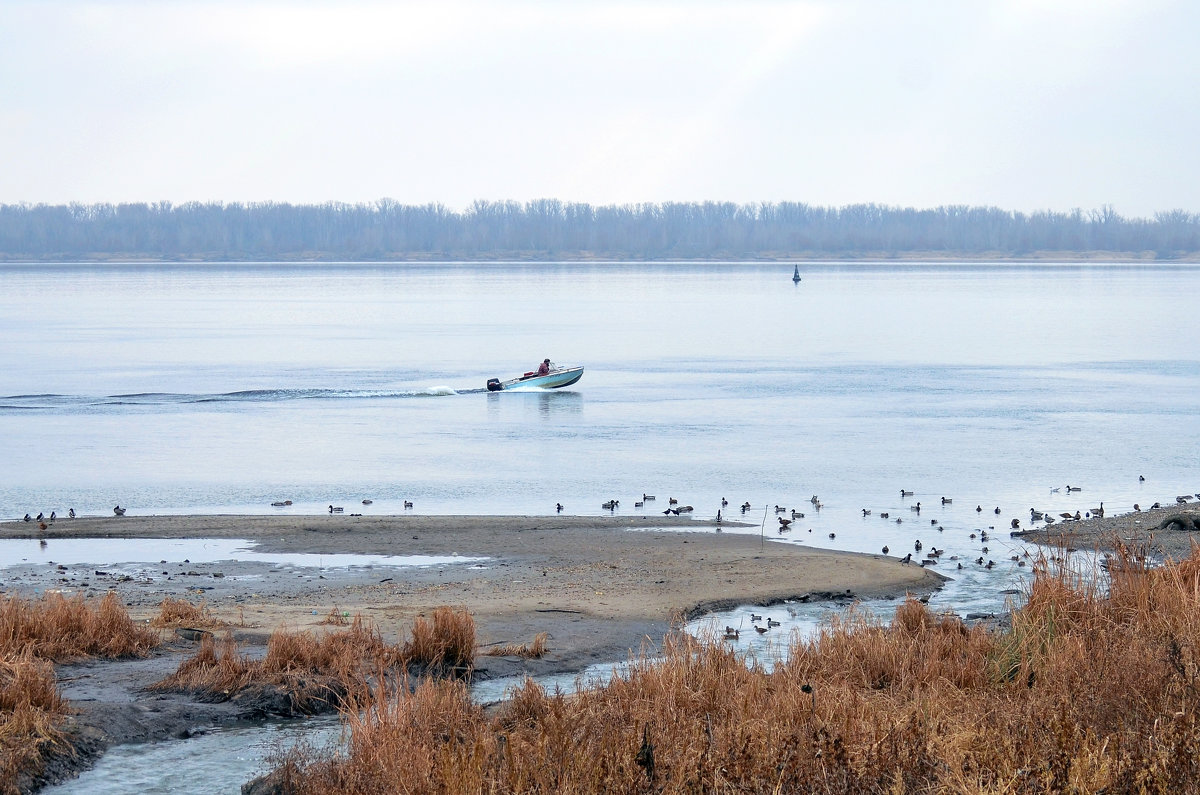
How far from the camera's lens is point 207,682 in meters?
10.9

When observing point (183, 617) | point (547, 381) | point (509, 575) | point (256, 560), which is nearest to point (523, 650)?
point (183, 617)

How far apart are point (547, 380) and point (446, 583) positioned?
28.3 m

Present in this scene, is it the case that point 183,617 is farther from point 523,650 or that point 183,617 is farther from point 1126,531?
point 1126,531

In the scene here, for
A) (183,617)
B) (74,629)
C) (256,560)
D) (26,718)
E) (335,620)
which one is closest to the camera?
(26,718)

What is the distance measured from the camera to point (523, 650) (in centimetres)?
1256

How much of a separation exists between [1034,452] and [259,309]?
83.9m

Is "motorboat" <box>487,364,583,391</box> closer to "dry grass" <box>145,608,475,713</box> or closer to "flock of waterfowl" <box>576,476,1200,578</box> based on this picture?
"flock of waterfowl" <box>576,476,1200,578</box>

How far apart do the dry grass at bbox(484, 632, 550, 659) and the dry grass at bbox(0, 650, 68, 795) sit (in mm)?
3999

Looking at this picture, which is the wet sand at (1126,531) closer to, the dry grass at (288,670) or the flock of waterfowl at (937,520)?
the flock of waterfowl at (937,520)

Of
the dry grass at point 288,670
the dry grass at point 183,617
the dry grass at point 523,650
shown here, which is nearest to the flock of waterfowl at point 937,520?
the dry grass at point 523,650

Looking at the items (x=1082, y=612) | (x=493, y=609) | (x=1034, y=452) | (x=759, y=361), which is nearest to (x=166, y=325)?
(x=759, y=361)

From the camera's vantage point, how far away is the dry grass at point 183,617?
12922 millimetres

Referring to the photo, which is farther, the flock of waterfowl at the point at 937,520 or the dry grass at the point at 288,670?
the flock of waterfowl at the point at 937,520

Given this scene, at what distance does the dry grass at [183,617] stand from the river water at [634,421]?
5.65 metres
